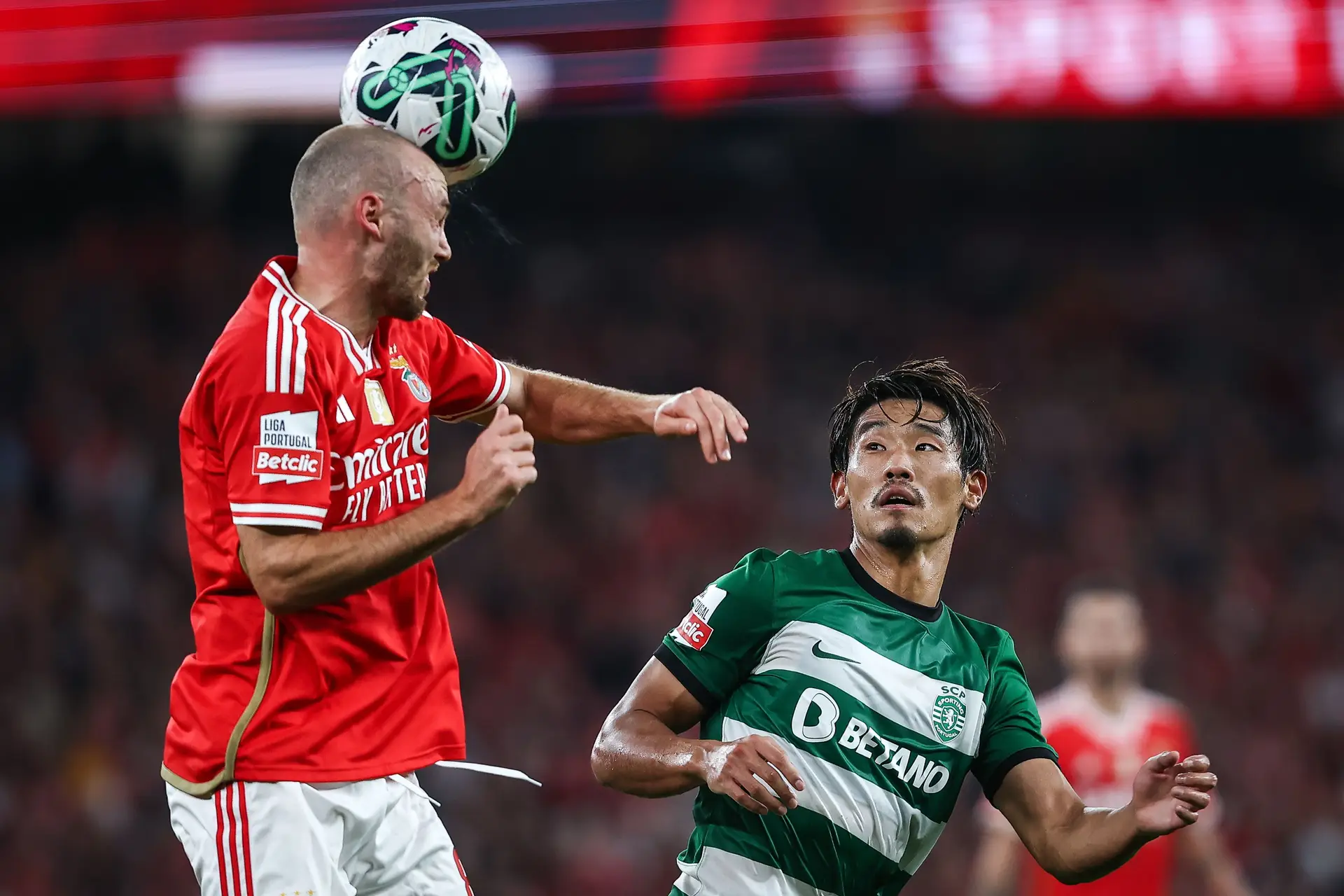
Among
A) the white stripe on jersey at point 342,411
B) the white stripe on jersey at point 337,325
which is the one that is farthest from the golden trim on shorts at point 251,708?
the white stripe on jersey at point 337,325

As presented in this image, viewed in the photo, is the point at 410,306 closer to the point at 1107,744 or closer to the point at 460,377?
the point at 460,377

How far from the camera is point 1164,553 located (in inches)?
469

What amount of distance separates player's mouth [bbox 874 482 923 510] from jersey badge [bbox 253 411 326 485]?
4.37ft

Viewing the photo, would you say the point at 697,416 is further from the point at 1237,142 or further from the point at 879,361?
the point at 1237,142

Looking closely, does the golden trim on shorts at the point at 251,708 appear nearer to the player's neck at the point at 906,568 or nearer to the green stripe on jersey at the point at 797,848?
the green stripe on jersey at the point at 797,848

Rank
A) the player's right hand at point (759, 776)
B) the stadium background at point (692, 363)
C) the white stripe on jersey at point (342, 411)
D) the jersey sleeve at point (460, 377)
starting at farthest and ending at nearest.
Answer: the stadium background at point (692, 363)
the jersey sleeve at point (460, 377)
the white stripe on jersey at point (342, 411)
the player's right hand at point (759, 776)

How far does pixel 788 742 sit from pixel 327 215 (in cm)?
155

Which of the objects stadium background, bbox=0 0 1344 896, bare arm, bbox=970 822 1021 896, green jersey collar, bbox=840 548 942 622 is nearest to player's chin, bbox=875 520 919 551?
green jersey collar, bbox=840 548 942 622

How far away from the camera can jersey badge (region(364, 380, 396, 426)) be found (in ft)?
10.6

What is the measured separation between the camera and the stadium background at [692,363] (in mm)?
9852

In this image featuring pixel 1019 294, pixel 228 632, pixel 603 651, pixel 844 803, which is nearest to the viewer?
pixel 228 632

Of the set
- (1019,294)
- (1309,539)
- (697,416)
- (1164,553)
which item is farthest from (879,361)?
(697,416)

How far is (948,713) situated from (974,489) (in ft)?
1.96

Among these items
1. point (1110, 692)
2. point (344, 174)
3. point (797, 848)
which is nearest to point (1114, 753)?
point (1110, 692)
